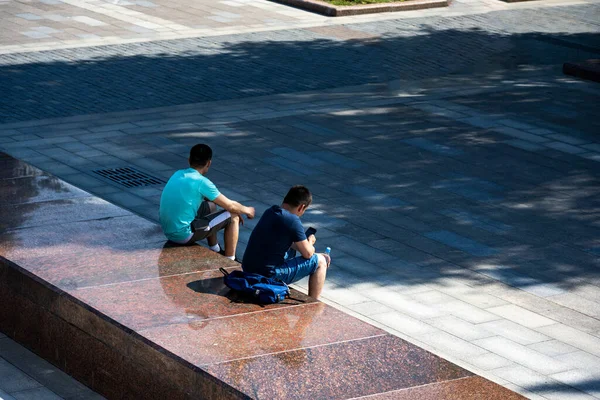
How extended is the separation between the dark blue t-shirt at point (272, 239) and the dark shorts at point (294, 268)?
7 cm

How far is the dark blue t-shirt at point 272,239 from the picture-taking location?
8.24 metres

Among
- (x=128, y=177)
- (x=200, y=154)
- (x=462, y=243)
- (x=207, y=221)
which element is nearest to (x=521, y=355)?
(x=462, y=243)

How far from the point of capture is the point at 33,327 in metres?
8.44

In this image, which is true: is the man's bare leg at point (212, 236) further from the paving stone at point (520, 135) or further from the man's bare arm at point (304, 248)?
the paving stone at point (520, 135)

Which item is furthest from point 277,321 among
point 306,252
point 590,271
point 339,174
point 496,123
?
point 496,123

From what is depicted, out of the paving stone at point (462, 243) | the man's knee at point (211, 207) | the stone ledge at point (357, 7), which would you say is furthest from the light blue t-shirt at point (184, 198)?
the stone ledge at point (357, 7)

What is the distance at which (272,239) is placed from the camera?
27.2 ft

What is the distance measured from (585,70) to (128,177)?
970 cm

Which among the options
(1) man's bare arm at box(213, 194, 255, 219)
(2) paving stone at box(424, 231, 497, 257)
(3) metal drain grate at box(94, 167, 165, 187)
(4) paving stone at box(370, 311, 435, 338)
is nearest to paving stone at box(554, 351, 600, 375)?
(4) paving stone at box(370, 311, 435, 338)

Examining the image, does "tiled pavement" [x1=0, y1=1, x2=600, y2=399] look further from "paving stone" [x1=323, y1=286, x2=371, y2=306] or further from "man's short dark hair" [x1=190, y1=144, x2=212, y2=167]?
"man's short dark hair" [x1=190, y1=144, x2=212, y2=167]

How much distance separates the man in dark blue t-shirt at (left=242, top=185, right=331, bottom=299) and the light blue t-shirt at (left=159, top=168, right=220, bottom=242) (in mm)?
979

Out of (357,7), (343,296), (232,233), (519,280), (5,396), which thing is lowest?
(5,396)

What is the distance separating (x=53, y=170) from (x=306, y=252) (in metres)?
5.51

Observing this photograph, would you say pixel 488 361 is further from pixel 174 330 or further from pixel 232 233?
pixel 232 233
